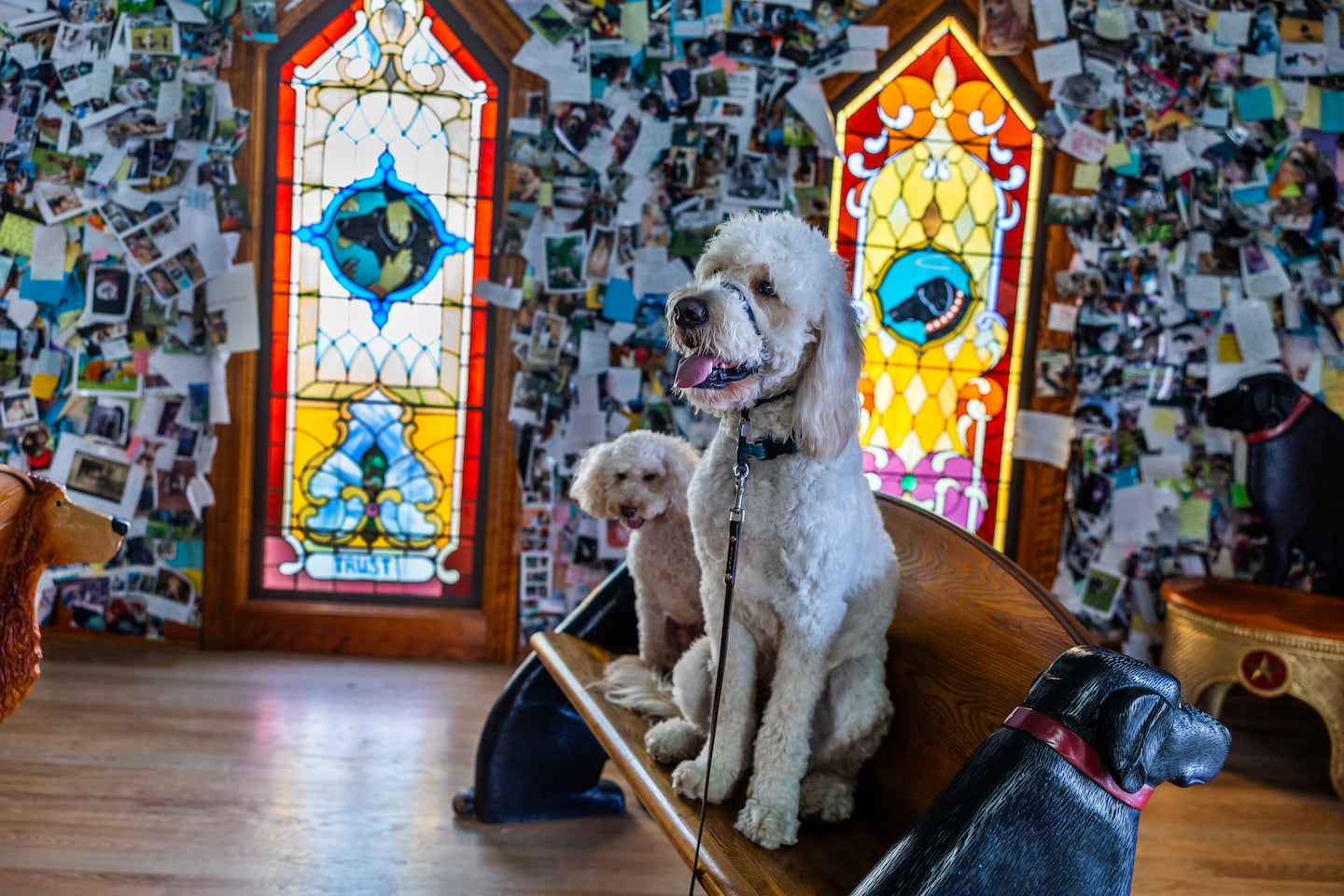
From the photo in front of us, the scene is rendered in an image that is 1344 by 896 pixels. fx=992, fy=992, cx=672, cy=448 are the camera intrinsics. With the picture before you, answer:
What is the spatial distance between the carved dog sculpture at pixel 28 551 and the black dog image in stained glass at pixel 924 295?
261 cm

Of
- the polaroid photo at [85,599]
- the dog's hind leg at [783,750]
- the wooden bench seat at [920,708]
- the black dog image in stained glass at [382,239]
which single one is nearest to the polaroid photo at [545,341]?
the black dog image in stained glass at [382,239]

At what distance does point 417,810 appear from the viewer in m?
2.42

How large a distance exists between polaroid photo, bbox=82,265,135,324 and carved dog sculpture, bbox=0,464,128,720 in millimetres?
1813

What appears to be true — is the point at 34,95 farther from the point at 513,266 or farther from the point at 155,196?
the point at 513,266

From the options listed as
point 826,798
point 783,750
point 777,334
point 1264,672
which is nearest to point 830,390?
point 777,334

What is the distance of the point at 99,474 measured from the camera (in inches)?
131

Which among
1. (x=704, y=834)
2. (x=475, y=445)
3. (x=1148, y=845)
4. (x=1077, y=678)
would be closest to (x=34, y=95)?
(x=475, y=445)

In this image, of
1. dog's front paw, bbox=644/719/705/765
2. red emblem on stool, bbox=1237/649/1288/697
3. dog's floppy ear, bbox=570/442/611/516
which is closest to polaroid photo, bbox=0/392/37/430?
dog's floppy ear, bbox=570/442/611/516

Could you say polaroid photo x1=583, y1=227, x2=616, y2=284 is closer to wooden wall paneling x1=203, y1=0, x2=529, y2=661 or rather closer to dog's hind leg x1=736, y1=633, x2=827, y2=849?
wooden wall paneling x1=203, y1=0, x2=529, y2=661

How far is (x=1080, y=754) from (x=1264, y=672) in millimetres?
2373

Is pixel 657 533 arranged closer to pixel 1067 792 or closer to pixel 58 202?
pixel 1067 792

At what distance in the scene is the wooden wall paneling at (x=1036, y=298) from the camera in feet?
11.1

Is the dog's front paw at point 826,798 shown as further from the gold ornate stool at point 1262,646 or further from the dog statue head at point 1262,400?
the dog statue head at point 1262,400

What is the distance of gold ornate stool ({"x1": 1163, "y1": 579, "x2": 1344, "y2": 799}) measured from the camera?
2824 millimetres
